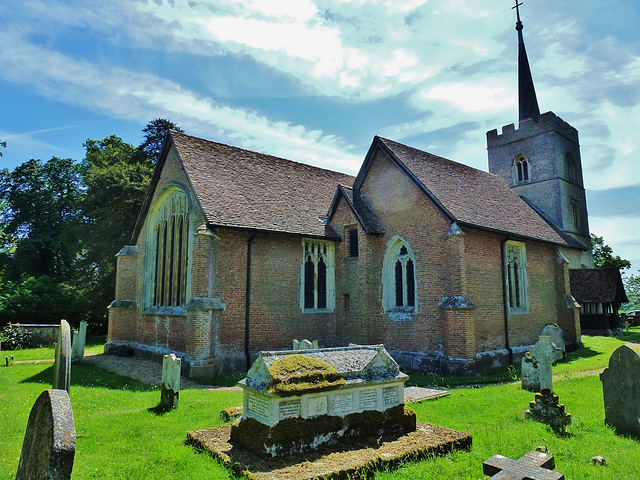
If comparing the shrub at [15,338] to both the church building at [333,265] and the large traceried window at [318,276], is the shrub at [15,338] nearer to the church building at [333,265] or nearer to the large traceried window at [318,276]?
the church building at [333,265]

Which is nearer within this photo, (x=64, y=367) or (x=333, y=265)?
(x=64, y=367)

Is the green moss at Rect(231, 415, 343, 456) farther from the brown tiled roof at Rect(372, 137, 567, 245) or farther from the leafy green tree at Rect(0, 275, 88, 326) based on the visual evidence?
the leafy green tree at Rect(0, 275, 88, 326)

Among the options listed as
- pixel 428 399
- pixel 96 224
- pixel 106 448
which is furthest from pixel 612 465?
pixel 96 224

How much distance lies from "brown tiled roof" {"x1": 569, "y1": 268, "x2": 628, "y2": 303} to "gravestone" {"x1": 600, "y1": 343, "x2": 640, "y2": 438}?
2372 cm

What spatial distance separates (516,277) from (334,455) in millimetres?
15137

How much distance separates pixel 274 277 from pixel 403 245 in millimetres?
5281

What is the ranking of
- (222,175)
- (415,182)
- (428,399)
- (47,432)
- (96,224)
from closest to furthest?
(47,432) → (428,399) → (415,182) → (222,175) → (96,224)

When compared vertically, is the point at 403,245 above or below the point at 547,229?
below

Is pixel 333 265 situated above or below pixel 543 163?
below

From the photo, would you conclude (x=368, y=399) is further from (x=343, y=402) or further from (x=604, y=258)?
(x=604, y=258)

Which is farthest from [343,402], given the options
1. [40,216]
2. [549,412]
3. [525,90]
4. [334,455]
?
[40,216]

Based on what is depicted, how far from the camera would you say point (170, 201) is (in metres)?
18.4

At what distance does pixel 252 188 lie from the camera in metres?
18.0

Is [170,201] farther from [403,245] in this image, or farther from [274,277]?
[403,245]
